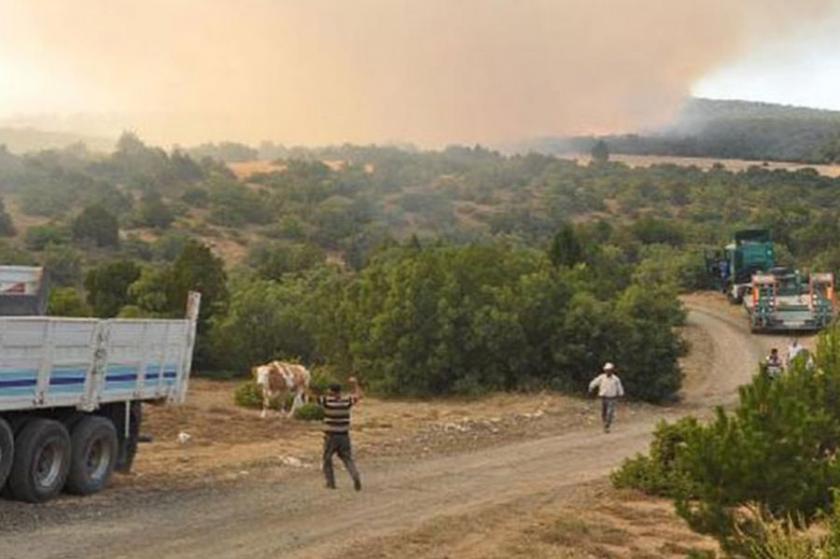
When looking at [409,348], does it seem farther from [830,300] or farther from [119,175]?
[119,175]

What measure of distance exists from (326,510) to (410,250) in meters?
26.1

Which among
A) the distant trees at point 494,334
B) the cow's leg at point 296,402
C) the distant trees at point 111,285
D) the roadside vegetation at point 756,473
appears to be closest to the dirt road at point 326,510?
the roadside vegetation at point 756,473

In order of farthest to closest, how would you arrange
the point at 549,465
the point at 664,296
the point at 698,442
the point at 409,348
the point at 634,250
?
1. the point at 634,250
2. the point at 664,296
3. the point at 409,348
4. the point at 549,465
5. the point at 698,442

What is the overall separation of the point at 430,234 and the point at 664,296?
51.5 metres

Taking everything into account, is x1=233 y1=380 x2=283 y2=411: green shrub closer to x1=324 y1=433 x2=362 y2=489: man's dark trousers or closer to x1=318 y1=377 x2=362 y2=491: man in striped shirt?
x1=324 y1=433 x2=362 y2=489: man's dark trousers

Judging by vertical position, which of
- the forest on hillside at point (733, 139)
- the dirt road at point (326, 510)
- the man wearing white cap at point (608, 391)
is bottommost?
the dirt road at point (326, 510)

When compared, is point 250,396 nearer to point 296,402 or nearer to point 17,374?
point 296,402

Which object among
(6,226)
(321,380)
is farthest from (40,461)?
(6,226)

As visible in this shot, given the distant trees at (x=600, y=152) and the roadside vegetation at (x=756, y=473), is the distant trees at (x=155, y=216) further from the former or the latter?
the distant trees at (x=600, y=152)

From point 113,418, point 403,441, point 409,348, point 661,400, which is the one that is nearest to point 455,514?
point 113,418

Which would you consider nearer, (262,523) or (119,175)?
(262,523)

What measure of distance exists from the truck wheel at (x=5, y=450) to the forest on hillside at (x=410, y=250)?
20.8 ft

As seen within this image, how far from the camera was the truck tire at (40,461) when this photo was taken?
15414 millimetres

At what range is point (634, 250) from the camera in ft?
260
